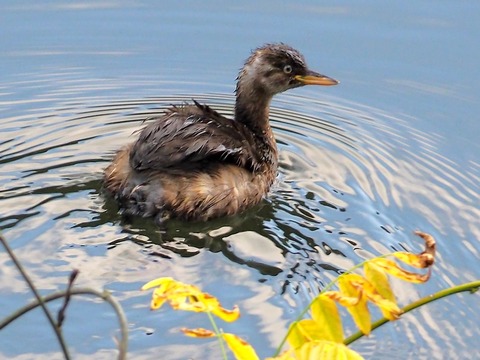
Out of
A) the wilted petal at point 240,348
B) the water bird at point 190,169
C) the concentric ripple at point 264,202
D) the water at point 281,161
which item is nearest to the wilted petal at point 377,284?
the wilted petal at point 240,348

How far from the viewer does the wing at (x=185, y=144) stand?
678 centimetres

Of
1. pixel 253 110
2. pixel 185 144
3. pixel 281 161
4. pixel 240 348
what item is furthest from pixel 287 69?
pixel 240 348

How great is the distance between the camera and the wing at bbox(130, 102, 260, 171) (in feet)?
22.2

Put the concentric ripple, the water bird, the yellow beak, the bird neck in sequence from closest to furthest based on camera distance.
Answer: the concentric ripple → the water bird → the bird neck → the yellow beak

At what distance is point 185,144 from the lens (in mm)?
6812

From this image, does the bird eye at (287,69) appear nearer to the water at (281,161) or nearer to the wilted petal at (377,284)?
the water at (281,161)

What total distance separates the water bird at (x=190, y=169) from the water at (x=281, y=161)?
0.40 feet

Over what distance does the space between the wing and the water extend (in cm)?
38

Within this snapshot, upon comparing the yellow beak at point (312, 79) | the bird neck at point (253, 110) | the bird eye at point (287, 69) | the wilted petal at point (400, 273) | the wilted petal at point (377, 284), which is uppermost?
the wilted petal at point (400, 273)

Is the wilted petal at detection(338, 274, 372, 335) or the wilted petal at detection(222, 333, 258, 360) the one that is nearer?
the wilted petal at detection(222, 333, 258, 360)

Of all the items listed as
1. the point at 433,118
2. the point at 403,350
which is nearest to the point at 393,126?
the point at 433,118

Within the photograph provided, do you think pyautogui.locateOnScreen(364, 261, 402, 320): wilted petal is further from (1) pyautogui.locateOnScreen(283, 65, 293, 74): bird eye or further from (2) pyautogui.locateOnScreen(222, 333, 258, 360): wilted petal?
(1) pyautogui.locateOnScreen(283, 65, 293, 74): bird eye

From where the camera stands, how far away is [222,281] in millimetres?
6078

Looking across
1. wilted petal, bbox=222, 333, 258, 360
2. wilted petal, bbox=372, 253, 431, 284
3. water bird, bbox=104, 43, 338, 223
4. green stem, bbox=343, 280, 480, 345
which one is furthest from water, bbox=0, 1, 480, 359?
wilted petal, bbox=222, 333, 258, 360
